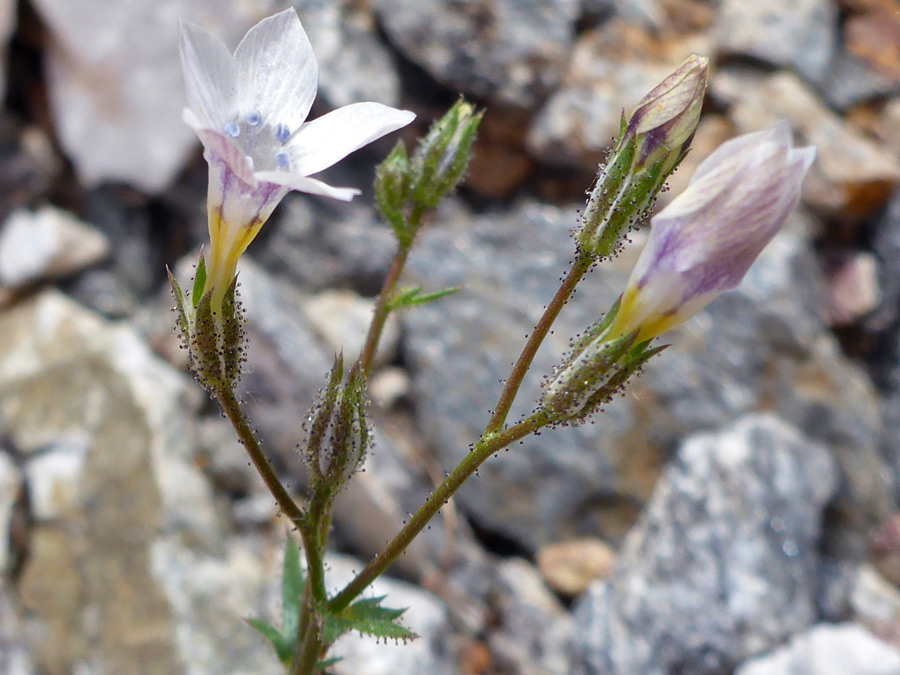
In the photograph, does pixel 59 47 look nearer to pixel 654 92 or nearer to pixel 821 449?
pixel 654 92

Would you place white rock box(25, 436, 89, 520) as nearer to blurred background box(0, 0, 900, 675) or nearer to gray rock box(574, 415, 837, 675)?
blurred background box(0, 0, 900, 675)

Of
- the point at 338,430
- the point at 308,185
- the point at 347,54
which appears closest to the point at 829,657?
the point at 338,430

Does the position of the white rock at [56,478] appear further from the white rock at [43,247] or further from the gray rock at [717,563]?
the gray rock at [717,563]

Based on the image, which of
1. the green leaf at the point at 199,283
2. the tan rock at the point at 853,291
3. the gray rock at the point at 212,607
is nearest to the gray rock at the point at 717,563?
the tan rock at the point at 853,291

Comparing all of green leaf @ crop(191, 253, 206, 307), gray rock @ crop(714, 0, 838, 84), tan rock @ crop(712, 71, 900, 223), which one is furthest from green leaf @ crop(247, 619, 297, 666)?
gray rock @ crop(714, 0, 838, 84)

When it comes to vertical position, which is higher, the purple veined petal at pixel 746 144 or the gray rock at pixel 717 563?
the gray rock at pixel 717 563

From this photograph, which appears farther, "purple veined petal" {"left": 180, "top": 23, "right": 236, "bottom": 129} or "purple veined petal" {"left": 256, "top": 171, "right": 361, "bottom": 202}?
"purple veined petal" {"left": 180, "top": 23, "right": 236, "bottom": 129}
